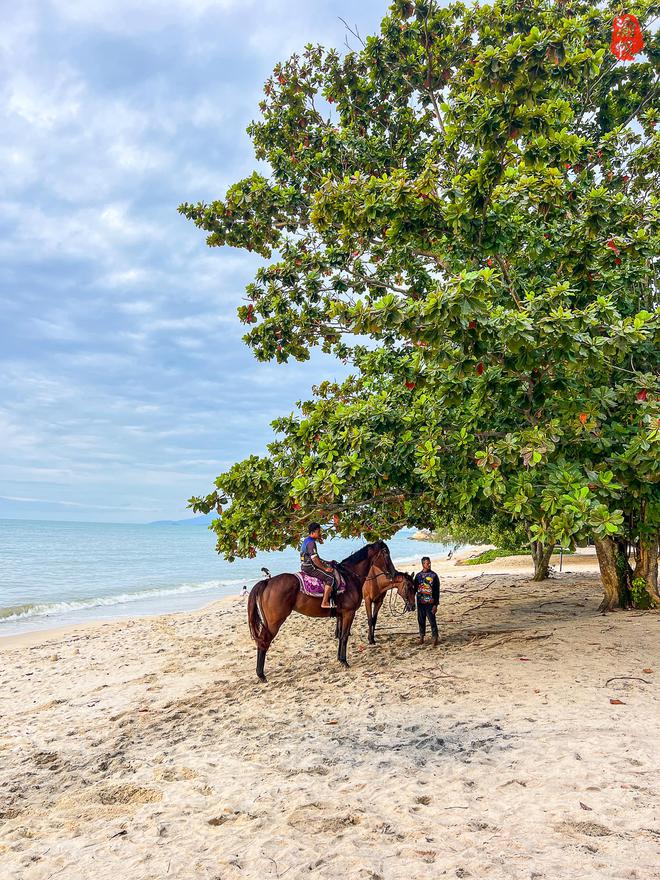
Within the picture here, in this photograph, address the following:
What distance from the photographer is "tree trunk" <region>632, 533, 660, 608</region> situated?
40.1ft

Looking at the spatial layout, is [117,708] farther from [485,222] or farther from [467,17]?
[467,17]

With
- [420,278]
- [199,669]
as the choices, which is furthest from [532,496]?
[199,669]

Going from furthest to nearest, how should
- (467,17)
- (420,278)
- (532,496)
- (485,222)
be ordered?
(467,17) < (420,278) < (485,222) < (532,496)

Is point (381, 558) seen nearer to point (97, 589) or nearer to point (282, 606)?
point (282, 606)

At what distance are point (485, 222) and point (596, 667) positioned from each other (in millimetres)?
7436

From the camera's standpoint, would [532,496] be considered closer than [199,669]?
Yes

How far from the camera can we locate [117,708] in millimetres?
9164

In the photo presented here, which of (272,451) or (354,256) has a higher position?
(354,256)

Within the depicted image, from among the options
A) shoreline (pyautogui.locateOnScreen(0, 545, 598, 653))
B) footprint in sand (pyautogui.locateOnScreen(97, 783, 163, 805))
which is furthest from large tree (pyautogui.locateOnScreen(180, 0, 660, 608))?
shoreline (pyautogui.locateOnScreen(0, 545, 598, 653))

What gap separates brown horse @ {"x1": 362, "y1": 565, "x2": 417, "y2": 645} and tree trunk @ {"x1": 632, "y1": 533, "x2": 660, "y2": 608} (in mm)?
5713

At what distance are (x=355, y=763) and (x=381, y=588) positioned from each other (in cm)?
544

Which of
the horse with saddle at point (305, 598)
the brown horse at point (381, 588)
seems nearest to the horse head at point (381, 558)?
the brown horse at point (381, 588)

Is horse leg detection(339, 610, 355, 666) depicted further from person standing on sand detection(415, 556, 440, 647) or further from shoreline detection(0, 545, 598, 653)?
shoreline detection(0, 545, 598, 653)

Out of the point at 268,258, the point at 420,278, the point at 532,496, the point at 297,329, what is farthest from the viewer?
the point at 268,258
